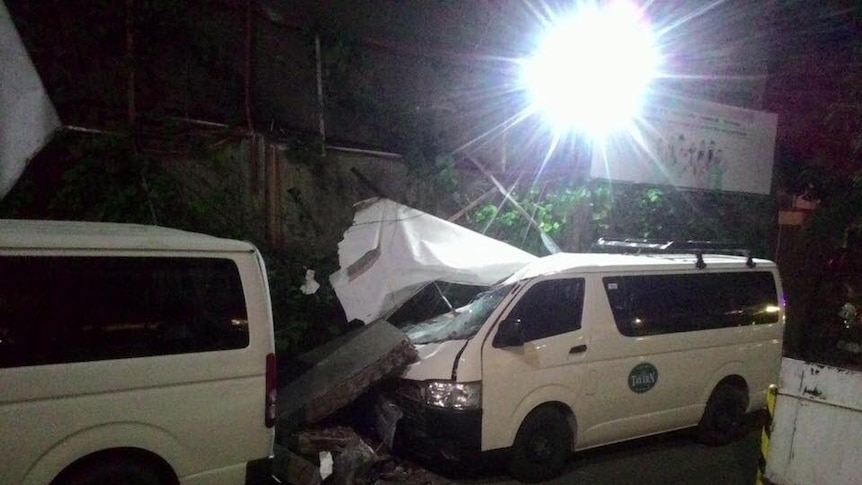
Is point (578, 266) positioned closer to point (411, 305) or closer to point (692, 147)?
point (411, 305)

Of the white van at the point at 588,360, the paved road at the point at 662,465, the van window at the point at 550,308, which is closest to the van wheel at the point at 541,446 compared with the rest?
the white van at the point at 588,360

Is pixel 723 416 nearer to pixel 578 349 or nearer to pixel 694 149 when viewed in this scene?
pixel 578 349

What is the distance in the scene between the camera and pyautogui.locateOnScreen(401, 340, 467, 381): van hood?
525cm

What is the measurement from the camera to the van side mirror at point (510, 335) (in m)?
5.27

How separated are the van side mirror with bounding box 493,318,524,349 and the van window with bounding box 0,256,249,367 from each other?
209cm

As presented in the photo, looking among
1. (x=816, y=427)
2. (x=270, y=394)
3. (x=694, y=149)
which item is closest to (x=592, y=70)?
(x=694, y=149)

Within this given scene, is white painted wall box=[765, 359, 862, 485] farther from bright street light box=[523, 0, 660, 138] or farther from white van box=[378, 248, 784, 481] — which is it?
bright street light box=[523, 0, 660, 138]

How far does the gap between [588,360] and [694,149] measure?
6243mm

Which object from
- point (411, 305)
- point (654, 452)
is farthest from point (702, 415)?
point (411, 305)

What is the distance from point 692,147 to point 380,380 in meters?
7.39

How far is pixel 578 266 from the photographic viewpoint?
5840 mm

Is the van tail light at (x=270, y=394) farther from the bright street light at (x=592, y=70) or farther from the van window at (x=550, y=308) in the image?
the bright street light at (x=592, y=70)

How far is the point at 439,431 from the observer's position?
17.1 feet

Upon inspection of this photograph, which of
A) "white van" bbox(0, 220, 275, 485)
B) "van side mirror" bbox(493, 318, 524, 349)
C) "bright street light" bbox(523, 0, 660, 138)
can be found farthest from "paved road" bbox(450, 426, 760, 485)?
"bright street light" bbox(523, 0, 660, 138)
